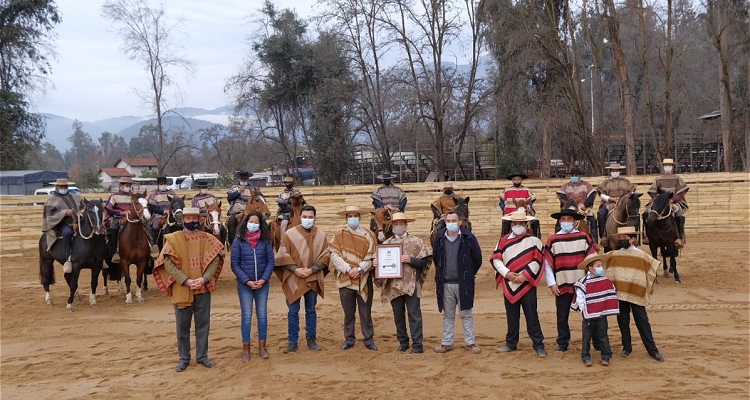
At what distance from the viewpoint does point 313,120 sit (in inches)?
1168

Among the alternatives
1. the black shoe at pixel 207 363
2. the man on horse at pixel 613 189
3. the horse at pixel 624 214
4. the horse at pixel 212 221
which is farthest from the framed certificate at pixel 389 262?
the man on horse at pixel 613 189

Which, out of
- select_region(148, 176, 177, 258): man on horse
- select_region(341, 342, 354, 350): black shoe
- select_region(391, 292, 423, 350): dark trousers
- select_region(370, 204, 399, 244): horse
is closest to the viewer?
select_region(391, 292, 423, 350): dark trousers

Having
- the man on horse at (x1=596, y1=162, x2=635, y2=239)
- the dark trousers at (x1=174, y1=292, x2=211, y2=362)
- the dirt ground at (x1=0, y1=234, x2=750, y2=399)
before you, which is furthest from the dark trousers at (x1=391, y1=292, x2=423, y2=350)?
the man on horse at (x1=596, y1=162, x2=635, y2=239)

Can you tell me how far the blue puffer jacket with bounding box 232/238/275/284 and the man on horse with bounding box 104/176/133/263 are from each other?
5.79m

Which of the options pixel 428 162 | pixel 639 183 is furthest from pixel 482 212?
pixel 428 162

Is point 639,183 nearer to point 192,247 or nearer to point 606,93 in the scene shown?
point 192,247

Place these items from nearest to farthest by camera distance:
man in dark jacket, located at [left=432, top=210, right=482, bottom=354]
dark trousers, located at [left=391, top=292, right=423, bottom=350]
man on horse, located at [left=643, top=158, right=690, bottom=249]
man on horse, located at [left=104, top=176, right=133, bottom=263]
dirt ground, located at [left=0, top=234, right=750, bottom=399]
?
1. dirt ground, located at [left=0, top=234, right=750, bottom=399]
2. man in dark jacket, located at [left=432, top=210, right=482, bottom=354]
3. dark trousers, located at [left=391, top=292, right=423, bottom=350]
4. man on horse, located at [left=104, top=176, right=133, bottom=263]
5. man on horse, located at [left=643, top=158, right=690, bottom=249]

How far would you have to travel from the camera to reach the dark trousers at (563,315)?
7773mm

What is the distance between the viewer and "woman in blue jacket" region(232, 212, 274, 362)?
7.87m

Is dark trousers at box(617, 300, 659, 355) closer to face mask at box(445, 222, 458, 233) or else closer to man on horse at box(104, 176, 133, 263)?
face mask at box(445, 222, 458, 233)

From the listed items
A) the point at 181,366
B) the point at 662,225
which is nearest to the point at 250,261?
the point at 181,366

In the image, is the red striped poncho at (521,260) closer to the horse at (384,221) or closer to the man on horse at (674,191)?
the horse at (384,221)

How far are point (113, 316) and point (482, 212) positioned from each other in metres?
14.2

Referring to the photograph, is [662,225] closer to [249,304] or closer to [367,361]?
[367,361]
